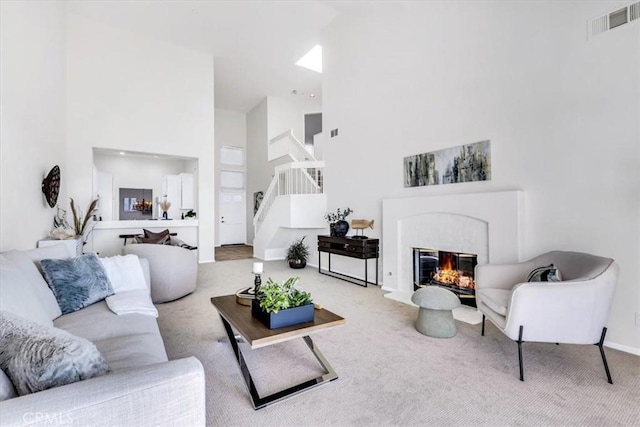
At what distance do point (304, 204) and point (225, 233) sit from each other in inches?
212

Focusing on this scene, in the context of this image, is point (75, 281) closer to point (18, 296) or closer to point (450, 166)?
point (18, 296)

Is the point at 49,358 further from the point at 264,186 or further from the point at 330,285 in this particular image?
the point at 264,186

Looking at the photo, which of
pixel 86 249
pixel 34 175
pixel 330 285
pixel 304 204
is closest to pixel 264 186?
pixel 304 204

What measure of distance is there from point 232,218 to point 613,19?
10.2m

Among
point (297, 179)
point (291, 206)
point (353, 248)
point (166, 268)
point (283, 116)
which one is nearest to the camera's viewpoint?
point (166, 268)

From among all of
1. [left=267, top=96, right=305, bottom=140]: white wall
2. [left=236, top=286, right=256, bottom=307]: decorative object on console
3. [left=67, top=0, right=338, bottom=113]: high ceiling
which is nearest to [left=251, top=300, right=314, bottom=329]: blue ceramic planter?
[left=236, top=286, right=256, bottom=307]: decorative object on console

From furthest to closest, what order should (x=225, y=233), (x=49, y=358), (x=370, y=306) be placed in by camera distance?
(x=225, y=233)
(x=370, y=306)
(x=49, y=358)

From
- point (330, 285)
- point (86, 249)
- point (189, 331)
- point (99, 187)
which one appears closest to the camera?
point (189, 331)

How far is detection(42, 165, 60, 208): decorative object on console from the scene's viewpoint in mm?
4293

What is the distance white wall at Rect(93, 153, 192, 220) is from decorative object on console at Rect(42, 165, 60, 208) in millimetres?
3090

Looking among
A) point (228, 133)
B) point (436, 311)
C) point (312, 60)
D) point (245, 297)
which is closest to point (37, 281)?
point (245, 297)

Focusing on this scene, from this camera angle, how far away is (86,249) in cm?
621

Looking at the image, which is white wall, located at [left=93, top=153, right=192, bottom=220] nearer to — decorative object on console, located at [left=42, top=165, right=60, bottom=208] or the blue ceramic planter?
decorative object on console, located at [left=42, top=165, right=60, bottom=208]

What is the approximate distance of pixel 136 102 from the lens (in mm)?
6547
